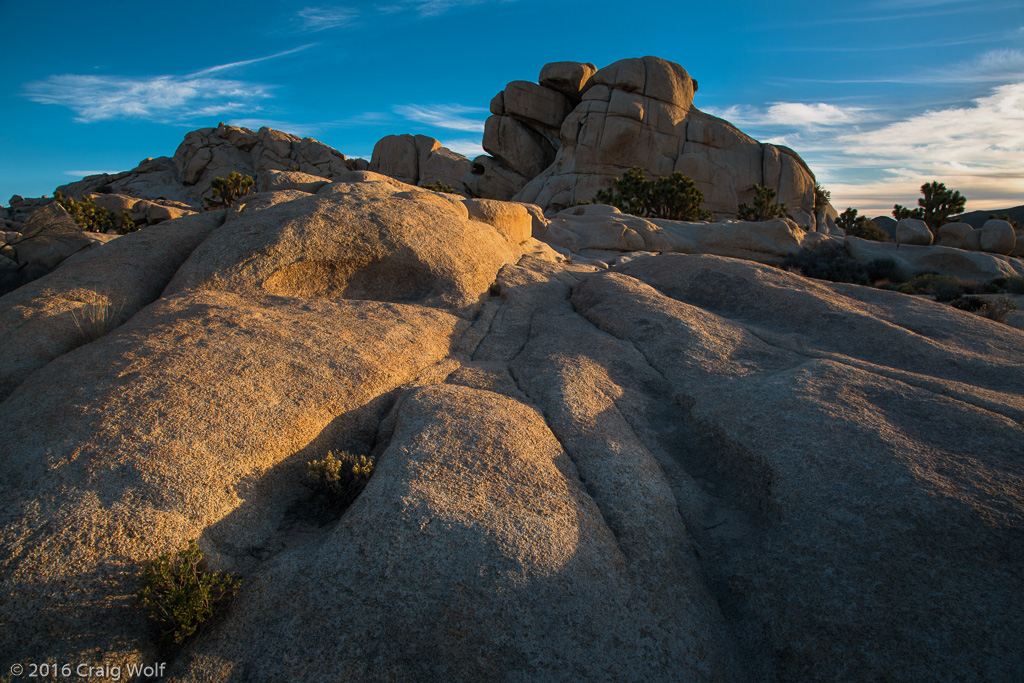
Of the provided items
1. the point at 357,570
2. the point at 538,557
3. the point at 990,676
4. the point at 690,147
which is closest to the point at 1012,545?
the point at 990,676

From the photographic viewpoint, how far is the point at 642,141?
54188 millimetres

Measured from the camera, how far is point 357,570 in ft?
12.6

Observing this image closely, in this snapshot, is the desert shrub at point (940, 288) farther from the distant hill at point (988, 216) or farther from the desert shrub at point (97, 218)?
the distant hill at point (988, 216)

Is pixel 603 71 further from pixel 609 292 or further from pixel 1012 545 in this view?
pixel 1012 545

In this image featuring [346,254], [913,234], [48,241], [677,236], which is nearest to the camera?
[346,254]

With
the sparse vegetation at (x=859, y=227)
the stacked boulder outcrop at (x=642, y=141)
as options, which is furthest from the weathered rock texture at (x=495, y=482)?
the stacked boulder outcrop at (x=642, y=141)

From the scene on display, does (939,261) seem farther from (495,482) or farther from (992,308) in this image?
(495,482)

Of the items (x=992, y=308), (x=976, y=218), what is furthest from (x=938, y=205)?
(x=976, y=218)

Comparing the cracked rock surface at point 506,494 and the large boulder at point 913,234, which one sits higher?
the large boulder at point 913,234

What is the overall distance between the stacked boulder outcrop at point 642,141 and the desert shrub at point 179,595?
51372mm

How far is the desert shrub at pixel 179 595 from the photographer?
3456mm

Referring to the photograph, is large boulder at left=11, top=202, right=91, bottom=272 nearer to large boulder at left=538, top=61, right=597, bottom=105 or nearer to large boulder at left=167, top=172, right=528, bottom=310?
large boulder at left=167, top=172, right=528, bottom=310

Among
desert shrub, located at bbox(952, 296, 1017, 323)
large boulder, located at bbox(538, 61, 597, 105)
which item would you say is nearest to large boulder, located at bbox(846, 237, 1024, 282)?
desert shrub, located at bbox(952, 296, 1017, 323)

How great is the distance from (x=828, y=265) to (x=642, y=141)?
38.1 meters
